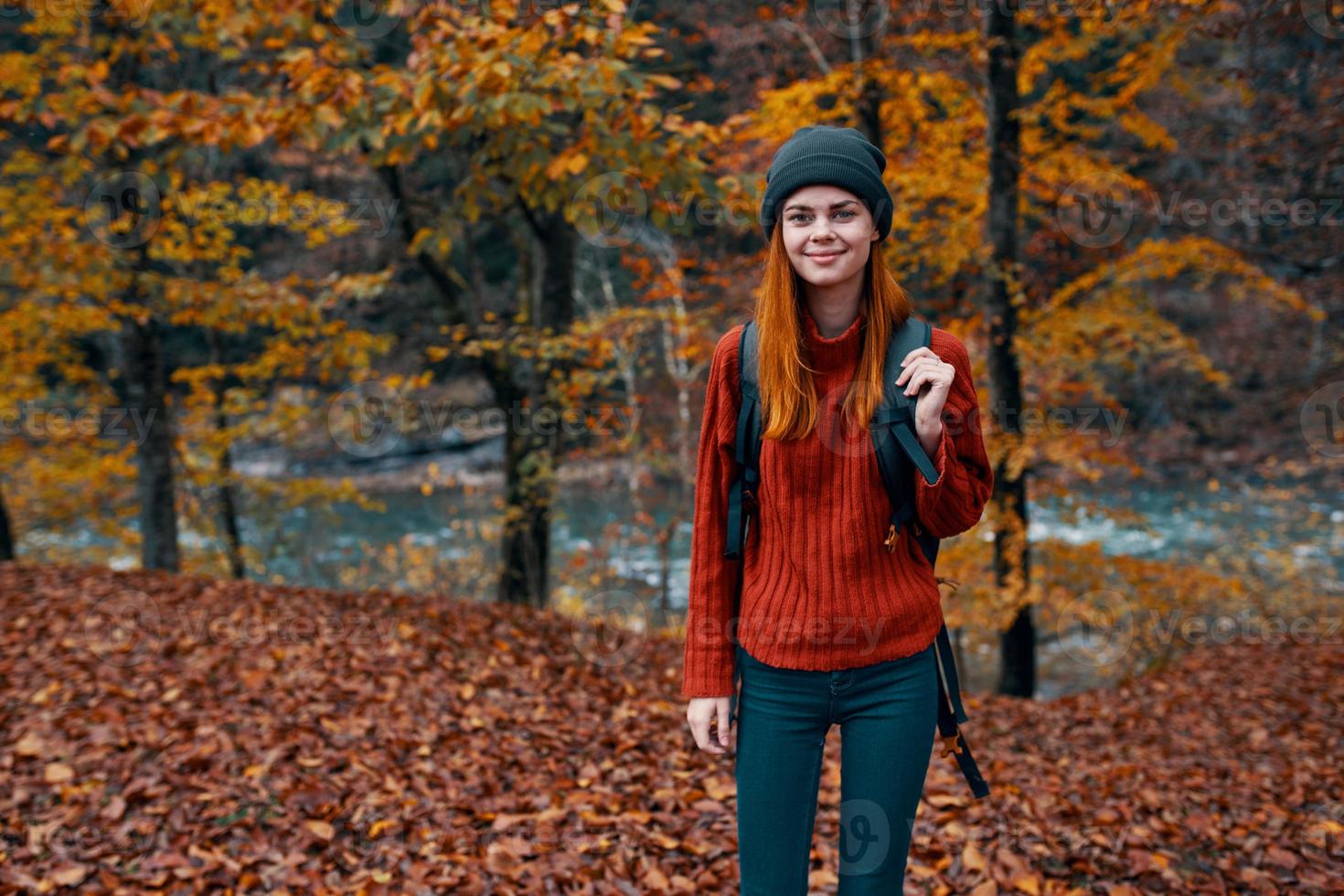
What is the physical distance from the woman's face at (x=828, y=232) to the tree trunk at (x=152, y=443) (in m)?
8.95

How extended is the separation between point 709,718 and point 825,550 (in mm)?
489

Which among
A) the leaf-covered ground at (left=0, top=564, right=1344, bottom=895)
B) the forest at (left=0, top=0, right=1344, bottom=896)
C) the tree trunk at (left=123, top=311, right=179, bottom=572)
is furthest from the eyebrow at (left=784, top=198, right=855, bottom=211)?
the tree trunk at (left=123, top=311, right=179, bottom=572)

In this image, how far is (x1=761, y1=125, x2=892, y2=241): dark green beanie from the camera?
6.07 ft

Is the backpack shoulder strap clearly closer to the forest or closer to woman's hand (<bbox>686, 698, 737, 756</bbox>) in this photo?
woman's hand (<bbox>686, 698, 737, 756</bbox>)

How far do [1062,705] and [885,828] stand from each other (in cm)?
675

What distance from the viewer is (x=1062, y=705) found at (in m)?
7.72

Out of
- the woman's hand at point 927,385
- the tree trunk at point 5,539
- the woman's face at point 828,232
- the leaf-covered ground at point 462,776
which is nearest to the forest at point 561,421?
the leaf-covered ground at point 462,776

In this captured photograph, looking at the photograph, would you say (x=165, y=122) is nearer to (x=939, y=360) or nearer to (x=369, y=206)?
(x=369, y=206)

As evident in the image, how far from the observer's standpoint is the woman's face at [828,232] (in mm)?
1861

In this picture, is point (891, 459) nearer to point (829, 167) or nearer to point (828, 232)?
point (828, 232)

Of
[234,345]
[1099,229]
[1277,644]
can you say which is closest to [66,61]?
[1099,229]

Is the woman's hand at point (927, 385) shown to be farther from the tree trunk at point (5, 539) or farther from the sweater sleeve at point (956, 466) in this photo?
the tree trunk at point (5, 539)

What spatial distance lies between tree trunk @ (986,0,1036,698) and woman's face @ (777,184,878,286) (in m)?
6.53

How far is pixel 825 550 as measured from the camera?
76.0 inches
